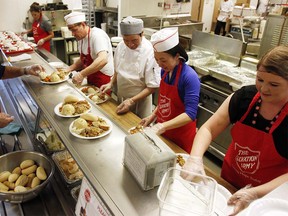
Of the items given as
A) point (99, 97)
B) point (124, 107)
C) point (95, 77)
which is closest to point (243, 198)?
point (124, 107)

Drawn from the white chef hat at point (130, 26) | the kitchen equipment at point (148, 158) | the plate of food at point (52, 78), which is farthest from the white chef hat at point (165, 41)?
the kitchen equipment at point (148, 158)

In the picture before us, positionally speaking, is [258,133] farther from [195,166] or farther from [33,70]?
[33,70]

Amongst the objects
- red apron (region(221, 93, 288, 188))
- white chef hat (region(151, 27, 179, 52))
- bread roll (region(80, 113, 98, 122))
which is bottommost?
red apron (region(221, 93, 288, 188))

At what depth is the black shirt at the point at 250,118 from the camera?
51.7 inches

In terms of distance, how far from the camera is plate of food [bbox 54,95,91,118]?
62.4 inches

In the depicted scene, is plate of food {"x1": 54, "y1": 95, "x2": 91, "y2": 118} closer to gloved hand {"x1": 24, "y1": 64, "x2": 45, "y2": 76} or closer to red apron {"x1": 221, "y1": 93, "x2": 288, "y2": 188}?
gloved hand {"x1": 24, "y1": 64, "x2": 45, "y2": 76}

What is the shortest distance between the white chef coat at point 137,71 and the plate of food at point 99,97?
0.23 m

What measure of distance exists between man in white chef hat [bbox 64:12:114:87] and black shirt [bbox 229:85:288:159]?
1854 millimetres

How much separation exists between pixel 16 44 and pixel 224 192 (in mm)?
3771

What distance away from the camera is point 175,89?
2053mm

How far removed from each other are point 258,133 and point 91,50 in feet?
7.58

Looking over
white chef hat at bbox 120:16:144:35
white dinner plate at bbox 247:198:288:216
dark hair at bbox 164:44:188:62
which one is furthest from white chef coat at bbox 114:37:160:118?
white dinner plate at bbox 247:198:288:216

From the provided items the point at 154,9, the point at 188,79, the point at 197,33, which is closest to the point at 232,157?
the point at 188,79

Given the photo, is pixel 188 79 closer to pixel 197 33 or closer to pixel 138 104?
pixel 138 104
